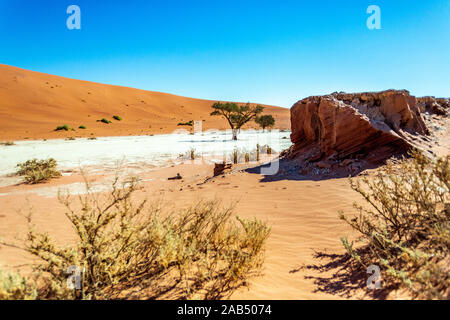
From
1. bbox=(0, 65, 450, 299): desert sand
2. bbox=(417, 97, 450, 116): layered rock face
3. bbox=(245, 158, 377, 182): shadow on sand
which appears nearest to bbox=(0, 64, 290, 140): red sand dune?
bbox=(0, 65, 450, 299): desert sand

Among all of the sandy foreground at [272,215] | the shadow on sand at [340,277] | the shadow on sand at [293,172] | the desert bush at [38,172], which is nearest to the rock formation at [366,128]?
the shadow on sand at [293,172]

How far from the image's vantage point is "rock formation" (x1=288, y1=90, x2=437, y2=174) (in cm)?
693

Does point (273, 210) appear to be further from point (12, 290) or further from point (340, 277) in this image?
point (12, 290)

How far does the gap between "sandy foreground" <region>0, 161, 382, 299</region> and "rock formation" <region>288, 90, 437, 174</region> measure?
1489 millimetres

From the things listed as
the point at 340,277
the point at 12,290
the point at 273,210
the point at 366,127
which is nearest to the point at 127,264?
the point at 12,290

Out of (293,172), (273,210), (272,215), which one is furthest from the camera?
(293,172)

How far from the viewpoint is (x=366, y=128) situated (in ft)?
23.1

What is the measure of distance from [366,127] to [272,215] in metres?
4.42

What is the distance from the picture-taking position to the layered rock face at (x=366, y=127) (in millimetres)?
6938

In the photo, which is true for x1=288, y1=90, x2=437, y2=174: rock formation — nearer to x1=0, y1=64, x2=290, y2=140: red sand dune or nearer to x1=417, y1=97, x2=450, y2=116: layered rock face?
x1=417, y1=97, x2=450, y2=116: layered rock face

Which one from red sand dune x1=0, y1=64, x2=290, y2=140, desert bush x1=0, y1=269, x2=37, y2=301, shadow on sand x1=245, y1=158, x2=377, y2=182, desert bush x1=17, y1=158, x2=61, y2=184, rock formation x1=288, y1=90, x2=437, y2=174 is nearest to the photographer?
desert bush x1=0, y1=269, x2=37, y2=301

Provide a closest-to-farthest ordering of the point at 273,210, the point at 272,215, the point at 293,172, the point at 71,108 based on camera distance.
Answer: the point at 272,215, the point at 273,210, the point at 293,172, the point at 71,108

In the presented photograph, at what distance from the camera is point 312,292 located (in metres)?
2.39
